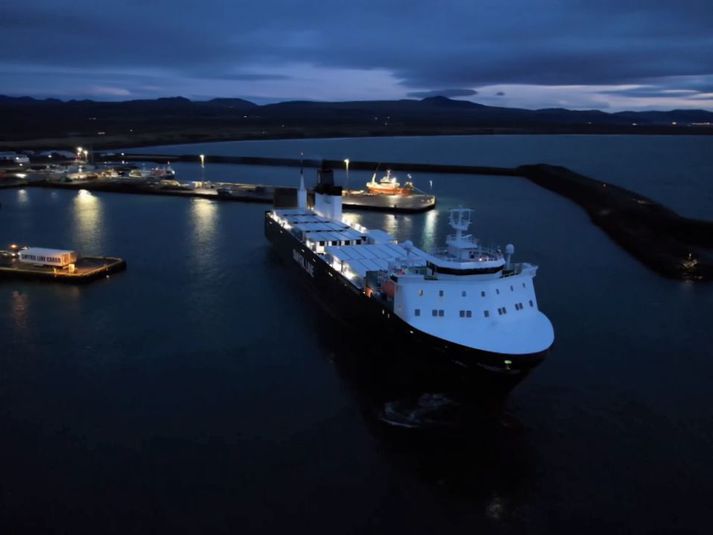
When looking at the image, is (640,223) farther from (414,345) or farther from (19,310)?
(19,310)

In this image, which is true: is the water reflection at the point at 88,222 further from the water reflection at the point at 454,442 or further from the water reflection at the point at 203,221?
the water reflection at the point at 454,442

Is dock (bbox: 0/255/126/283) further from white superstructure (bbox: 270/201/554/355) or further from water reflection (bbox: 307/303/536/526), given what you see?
white superstructure (bbox: 270/201/554/355)

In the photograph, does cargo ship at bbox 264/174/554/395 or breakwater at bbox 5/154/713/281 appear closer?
cargo ship at bbox 264/174/554/395

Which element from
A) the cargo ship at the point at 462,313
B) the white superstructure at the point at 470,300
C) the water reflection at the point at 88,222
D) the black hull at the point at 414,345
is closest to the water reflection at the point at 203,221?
the water reflection at the point at 88,222

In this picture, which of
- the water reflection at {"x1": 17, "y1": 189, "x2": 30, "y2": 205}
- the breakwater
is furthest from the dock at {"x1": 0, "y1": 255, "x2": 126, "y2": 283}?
the water reflection at {"x1": 17, "y1": 189, "x2": 30, "y2": 205}

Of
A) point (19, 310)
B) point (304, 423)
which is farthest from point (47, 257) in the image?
point (304, 423)

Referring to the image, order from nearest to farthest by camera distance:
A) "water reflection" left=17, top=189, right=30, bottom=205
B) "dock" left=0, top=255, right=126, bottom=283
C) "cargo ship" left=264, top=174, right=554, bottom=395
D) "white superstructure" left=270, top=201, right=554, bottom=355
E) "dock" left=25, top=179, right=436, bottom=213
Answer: "cargo ship" left=264, top=174, right=554, bottom=395 < "white superstructure" left=270, top=201, right=554, bottom=355 < "dock" left=0, top=255, right=126, bottom=283 < "dock" left=25, top=179, right=436, bottom=213 < "water reflection" left=17, top=189, right=30, bottom=205
